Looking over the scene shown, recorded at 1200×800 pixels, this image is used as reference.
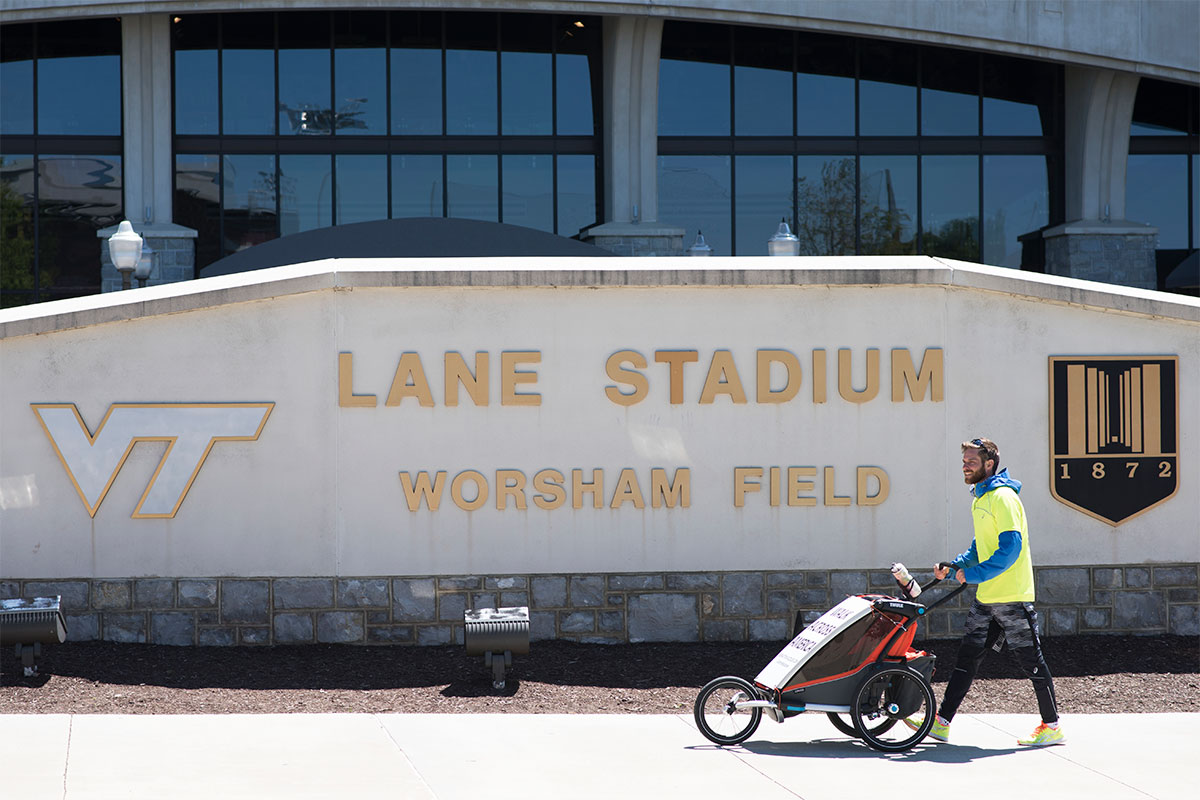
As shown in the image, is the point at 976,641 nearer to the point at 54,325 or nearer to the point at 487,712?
the point at 487,712

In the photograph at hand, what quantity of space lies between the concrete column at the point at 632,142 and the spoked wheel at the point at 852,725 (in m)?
15.9

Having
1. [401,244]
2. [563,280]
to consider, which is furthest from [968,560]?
[401,244]

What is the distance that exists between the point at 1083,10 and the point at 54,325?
19.6 metres

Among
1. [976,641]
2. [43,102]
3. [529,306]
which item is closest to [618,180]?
[43,102]

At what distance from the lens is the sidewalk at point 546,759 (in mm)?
6262

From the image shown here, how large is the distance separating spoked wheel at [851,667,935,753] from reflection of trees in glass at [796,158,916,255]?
55.8ft

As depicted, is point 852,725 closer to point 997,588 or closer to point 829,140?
point 997,588

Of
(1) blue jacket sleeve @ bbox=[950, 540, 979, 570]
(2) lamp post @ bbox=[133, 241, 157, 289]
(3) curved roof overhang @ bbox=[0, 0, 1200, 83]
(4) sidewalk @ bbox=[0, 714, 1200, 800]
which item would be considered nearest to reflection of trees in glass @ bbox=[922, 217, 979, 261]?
(3) curved roof overhang @ bbox=[0, 0, 1200, 83]

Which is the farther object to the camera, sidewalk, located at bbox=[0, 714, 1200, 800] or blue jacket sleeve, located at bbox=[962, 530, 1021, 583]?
blue jacket sleeve, located at bbox=[962, 530, 1021, 583]

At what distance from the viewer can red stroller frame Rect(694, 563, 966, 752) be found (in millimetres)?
7109

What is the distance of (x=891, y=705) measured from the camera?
7.21 metres

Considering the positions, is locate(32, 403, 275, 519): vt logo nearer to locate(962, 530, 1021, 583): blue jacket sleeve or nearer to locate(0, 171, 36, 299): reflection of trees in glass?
locate(962, 530, 1021, 583): blue jacket sleeve

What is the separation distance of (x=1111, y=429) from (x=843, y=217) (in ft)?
47.0

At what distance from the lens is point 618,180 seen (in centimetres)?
2277
